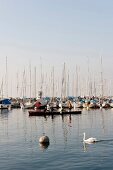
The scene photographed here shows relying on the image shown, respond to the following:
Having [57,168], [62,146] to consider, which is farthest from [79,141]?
[57,168]

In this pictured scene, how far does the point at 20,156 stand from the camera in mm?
33844

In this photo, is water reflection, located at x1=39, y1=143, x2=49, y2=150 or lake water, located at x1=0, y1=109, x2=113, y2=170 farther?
water reflection, located at x1=39, y1=143, x2=49, y2=150

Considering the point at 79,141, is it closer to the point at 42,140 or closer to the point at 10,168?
the point at 42,140

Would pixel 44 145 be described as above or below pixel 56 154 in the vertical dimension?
above

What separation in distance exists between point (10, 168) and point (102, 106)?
96.3m

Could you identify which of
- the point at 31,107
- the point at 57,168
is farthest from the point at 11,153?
the point at 31,107

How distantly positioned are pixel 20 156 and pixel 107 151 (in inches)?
333

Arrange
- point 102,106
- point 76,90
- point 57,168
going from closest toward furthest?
1. point 57,168
2. point 102,106
3. point 76,90

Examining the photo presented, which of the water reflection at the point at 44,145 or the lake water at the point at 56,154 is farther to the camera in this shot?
the water reflection at the point at 44,145

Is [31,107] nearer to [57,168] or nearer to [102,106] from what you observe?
[102,106]

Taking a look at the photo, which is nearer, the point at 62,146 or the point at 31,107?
the point at 62,146

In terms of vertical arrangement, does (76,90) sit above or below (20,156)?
above

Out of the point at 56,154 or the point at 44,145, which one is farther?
the point at 44,145

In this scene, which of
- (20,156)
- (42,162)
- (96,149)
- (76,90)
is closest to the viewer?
(42,162)
